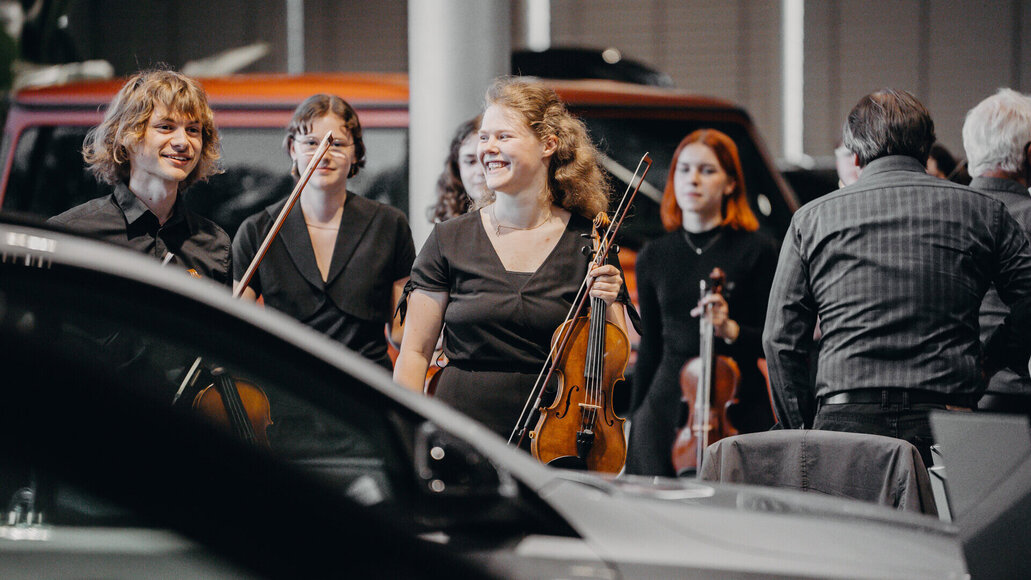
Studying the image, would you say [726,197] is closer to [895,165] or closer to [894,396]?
[895,165]

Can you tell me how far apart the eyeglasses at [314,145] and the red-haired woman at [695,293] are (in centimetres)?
136

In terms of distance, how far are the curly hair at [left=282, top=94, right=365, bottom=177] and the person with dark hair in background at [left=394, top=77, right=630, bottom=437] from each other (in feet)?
1.83

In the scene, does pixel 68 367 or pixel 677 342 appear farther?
pixel 677 342

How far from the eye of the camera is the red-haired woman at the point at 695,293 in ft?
13.6

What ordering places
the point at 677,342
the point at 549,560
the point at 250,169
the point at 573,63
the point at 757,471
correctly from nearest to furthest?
the point at 549,560, the point at 757,471, the point at 677,342, the point at 250,169, the point at 573,63

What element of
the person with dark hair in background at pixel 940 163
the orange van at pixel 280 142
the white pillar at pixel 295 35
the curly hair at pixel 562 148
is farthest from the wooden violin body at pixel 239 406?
the white pillar at pixel 295 35

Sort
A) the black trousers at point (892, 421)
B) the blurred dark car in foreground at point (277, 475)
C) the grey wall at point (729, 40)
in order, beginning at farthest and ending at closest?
the grey wall at point (729, 40), the black trousers at point (892, 421), the blurred dark car in foreground at point (277, 475)

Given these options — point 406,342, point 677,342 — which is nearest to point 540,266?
point 406,342

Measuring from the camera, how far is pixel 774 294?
3004 millimetres

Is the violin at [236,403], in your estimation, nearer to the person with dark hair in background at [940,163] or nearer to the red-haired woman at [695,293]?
the red-haired woman at [695,293]

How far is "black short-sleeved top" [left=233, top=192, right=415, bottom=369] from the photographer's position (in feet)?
11.0

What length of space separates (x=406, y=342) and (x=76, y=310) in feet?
5.42

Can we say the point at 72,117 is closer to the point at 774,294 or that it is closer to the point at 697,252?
the point at 697,252

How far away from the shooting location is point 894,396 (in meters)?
2.76
